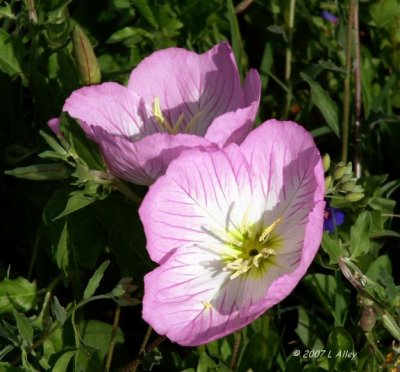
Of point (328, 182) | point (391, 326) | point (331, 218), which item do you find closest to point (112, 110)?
point (328, 182)

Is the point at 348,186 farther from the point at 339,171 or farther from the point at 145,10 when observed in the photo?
the point at 145,10

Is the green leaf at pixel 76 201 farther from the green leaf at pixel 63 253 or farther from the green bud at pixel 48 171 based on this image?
the green leaf at pixel 63 253

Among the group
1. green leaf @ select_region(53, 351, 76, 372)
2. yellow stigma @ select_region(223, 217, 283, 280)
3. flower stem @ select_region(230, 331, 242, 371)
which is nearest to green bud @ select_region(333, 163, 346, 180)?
yellow stigma @ select_region(223, 217, 283, 280)

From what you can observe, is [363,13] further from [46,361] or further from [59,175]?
[46,361]

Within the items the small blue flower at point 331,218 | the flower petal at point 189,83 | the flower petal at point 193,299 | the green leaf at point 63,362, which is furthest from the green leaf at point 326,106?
the green leaf at point 63,362

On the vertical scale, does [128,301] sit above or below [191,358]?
above

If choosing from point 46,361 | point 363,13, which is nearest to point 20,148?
point 46,361
